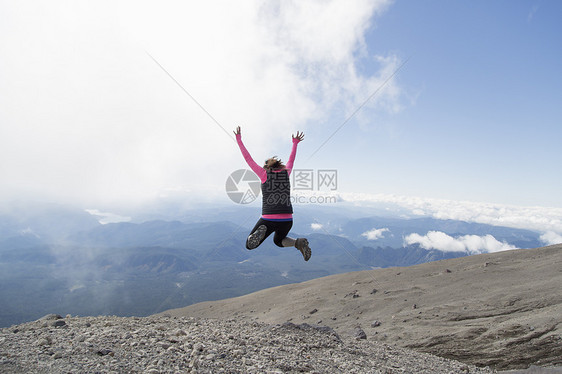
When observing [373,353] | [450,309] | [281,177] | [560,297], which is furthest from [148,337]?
[560,297]

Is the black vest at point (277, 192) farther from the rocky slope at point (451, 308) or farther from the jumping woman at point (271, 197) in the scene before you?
the rocky slope at point (451, 308)

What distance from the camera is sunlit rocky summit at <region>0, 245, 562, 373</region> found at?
5062 mm

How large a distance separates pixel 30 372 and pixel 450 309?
68.2 feet

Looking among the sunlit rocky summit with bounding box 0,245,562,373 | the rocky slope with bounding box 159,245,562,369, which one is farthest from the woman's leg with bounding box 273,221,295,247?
the rocky slope with bounding box 159,245,562,369

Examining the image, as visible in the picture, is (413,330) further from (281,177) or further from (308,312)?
(281,177)

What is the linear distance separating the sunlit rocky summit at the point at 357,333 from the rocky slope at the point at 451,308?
64 millimetres

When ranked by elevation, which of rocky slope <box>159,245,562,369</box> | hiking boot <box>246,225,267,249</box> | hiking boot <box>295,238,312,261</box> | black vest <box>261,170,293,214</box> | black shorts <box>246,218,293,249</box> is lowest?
rocky slope <box>159,245,562,369</box>

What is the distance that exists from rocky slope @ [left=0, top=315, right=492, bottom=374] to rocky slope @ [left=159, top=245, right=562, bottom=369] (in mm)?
5246

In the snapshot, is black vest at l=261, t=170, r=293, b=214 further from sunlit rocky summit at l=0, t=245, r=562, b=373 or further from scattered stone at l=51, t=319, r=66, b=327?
scattered stone at l=51, t=319, r=66, b=327

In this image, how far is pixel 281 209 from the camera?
21.3 feet

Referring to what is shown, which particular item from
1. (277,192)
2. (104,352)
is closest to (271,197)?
(277,192)

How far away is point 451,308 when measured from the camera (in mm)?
18203

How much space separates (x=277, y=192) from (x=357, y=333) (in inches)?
380

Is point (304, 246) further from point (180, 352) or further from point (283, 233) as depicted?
point (180, 352)
